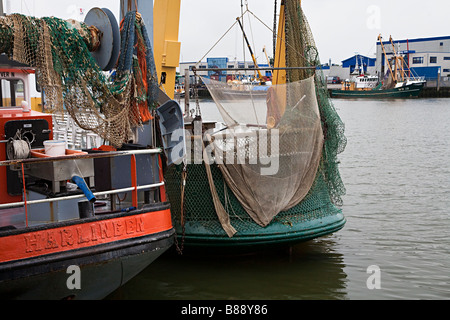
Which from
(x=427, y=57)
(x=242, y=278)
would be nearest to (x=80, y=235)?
(x=242, y=278)

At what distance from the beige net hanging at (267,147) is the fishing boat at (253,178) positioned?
16 mm

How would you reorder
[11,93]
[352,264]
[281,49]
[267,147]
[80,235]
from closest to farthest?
[80,235], [11,93], [267,147], [352,264], [281,49]

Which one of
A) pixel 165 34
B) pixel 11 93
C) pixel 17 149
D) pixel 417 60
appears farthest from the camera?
pixel 417 60

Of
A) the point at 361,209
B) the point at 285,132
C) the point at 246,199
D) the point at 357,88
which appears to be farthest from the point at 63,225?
the point at 357,88

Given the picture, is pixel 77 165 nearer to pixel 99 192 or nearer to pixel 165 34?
pixel 99 192

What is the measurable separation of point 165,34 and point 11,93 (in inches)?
111

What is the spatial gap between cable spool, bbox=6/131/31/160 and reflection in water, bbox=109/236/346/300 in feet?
7.99

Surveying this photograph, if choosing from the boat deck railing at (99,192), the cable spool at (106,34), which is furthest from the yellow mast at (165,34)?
the boat deck railing at (99,192)

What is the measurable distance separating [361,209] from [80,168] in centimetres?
807

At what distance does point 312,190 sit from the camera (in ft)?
30.6

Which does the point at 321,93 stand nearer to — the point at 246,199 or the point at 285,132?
the point at 285,132

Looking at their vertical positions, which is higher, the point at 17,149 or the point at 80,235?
the point at 17,149

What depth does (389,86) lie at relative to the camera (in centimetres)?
7538

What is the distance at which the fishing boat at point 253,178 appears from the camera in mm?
8734
